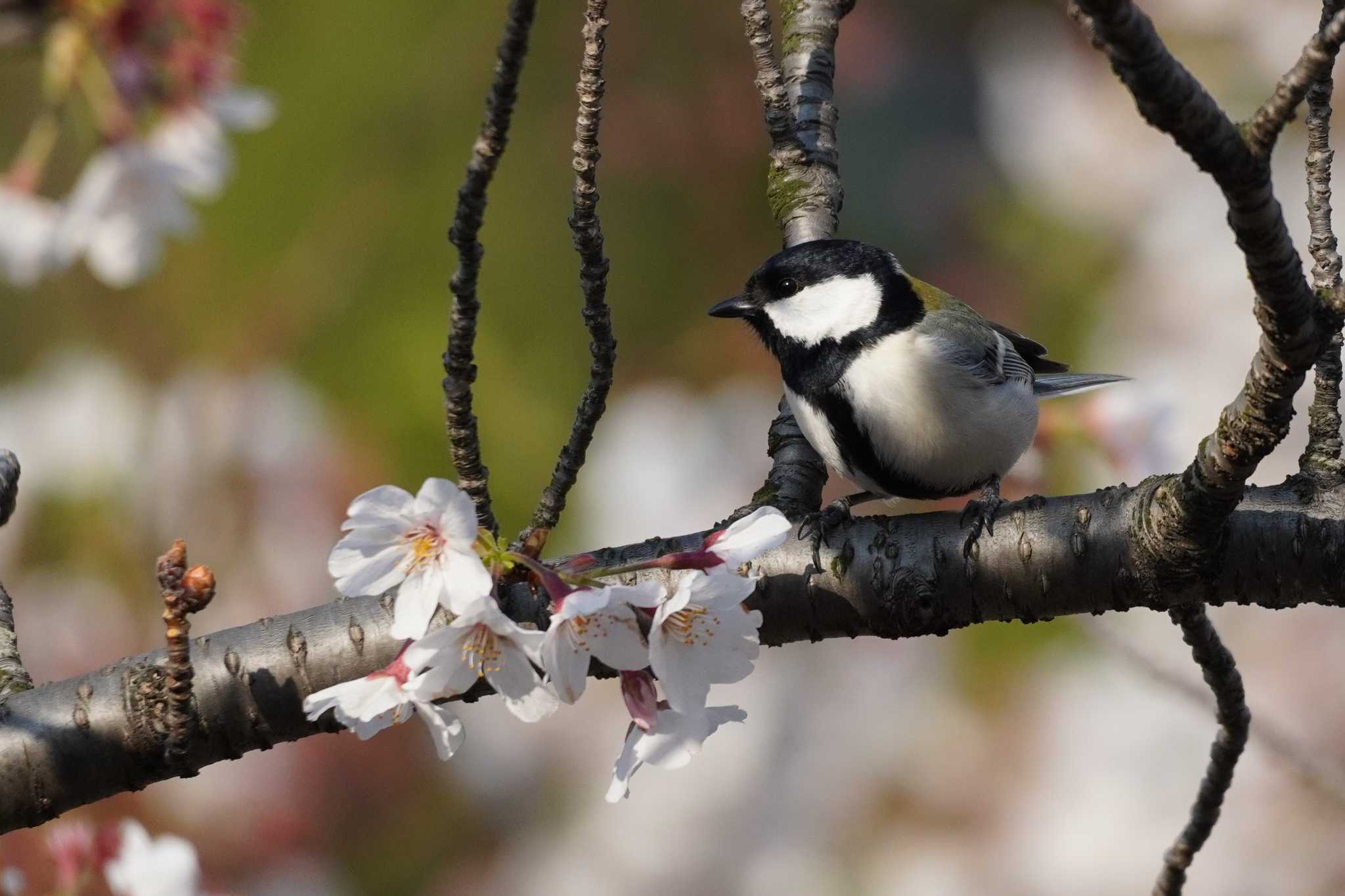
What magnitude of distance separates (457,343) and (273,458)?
2.47m

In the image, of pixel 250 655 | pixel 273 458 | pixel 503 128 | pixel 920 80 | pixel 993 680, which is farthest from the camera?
pixel 920 80

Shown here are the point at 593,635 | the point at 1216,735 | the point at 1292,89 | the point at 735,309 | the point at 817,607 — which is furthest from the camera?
the point at 735,309

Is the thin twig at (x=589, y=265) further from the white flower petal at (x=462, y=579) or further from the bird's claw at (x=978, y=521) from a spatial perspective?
the bird's claw at (x=978, y=521)

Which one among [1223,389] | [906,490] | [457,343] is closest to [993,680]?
[1223,389]

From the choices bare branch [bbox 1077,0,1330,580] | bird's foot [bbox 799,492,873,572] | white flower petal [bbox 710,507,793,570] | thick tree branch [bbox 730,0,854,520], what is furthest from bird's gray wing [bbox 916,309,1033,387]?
white flower petal [bbox 710,507,793,570]

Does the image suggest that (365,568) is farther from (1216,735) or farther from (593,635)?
(1216,735)

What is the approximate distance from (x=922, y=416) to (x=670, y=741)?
80 cm

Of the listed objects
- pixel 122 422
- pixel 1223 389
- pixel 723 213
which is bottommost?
pixel 1223 389

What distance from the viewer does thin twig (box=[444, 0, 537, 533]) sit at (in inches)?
34.1

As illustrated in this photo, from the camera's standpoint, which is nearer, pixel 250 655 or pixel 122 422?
pixel 250 655

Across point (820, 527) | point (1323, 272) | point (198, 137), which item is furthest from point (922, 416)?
point (198, 137)

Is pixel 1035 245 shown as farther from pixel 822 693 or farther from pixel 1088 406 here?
pixel 1088 406

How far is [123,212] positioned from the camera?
159 centimetres

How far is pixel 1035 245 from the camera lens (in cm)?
435
